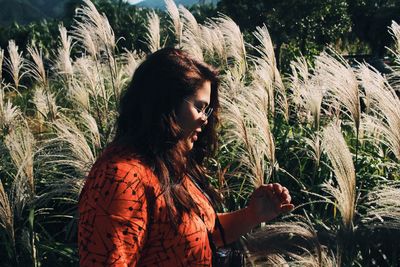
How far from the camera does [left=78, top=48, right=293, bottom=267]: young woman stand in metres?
1.62

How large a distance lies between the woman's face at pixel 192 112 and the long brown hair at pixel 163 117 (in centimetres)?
2

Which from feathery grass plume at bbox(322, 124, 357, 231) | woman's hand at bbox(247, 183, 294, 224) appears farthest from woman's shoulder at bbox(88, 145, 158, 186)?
feathery grass plume at bbox(322, 124, 357, 231)

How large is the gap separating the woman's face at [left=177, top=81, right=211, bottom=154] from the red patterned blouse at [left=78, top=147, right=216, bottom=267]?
0.77ft

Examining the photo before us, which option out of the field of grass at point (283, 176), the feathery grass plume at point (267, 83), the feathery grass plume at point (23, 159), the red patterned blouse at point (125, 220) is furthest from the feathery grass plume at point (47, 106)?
the red patterned blouse at point (125, 220)

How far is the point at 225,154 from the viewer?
4.62m

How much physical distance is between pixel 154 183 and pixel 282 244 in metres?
0.85

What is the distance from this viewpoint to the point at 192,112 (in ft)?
6.25

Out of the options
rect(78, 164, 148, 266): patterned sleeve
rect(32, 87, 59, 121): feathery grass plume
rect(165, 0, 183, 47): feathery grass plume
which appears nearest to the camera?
rect(78, 164, 148, 266): patterned sleeve

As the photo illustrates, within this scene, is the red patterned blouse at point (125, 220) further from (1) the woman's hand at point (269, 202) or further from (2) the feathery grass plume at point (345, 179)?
(2) the feathery grass plume at point (345, 179)

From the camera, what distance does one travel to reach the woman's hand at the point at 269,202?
7.27 ft

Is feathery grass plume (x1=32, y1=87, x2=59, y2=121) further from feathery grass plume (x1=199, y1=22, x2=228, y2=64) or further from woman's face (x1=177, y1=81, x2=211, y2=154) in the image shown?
woman's face (x1=177, y1=81, x2=211, y2=154)

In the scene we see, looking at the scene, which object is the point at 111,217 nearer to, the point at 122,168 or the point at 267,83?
the point at 122,168

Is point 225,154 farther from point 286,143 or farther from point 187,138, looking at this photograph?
point 187,138

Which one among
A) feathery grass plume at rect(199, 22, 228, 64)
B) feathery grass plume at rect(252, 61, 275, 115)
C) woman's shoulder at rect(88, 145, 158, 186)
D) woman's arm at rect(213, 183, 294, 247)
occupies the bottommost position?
woman's arm at rect(213, 183, 294, 247)
